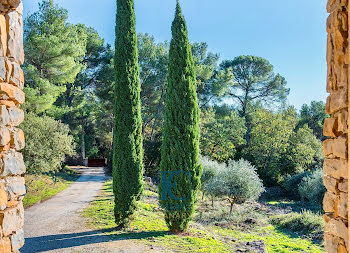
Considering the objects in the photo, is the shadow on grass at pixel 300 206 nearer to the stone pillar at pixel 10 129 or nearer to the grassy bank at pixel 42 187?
the grassy bank at pixel 42 187

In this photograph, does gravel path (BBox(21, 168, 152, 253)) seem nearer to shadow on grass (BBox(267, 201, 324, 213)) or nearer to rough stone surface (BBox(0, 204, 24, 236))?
rough stone surface (BBox(0, 204, 24, 236))

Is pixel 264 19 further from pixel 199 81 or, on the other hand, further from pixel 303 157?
pixel 303 157

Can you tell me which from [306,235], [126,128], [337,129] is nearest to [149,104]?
[126,128]

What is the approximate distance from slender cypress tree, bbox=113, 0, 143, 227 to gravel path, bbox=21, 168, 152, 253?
104 centimetres

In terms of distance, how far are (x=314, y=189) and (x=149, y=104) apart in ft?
40.5

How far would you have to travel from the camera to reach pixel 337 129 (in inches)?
80.8

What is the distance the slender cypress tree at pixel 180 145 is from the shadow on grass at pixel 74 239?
0.76 m

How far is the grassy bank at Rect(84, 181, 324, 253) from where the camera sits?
6824 millimetres

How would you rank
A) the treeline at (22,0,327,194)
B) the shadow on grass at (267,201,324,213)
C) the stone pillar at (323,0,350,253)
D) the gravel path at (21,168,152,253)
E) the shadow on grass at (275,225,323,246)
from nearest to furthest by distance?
the stone pillar at (323,0,350,253) < the gravel path at (21,168,152,253) < the shadow on grass at (275,225,323,246) < the shadow on grass at (267,201,324,213) < the treeline at (22,0,327,194)

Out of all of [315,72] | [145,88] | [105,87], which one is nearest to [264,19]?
[315,72]

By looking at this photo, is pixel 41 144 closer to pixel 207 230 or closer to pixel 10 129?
pixel 207 230

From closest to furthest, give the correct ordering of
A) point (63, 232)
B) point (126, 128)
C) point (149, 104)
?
1. point (63, 232)
2. point (126, 128)
3. point (149, 104)

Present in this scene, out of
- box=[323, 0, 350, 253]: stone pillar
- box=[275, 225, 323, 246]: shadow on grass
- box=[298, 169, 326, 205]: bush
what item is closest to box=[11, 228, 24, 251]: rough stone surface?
box=[323, 0, 350, 253]: stone pillar

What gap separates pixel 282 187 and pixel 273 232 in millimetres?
9393
